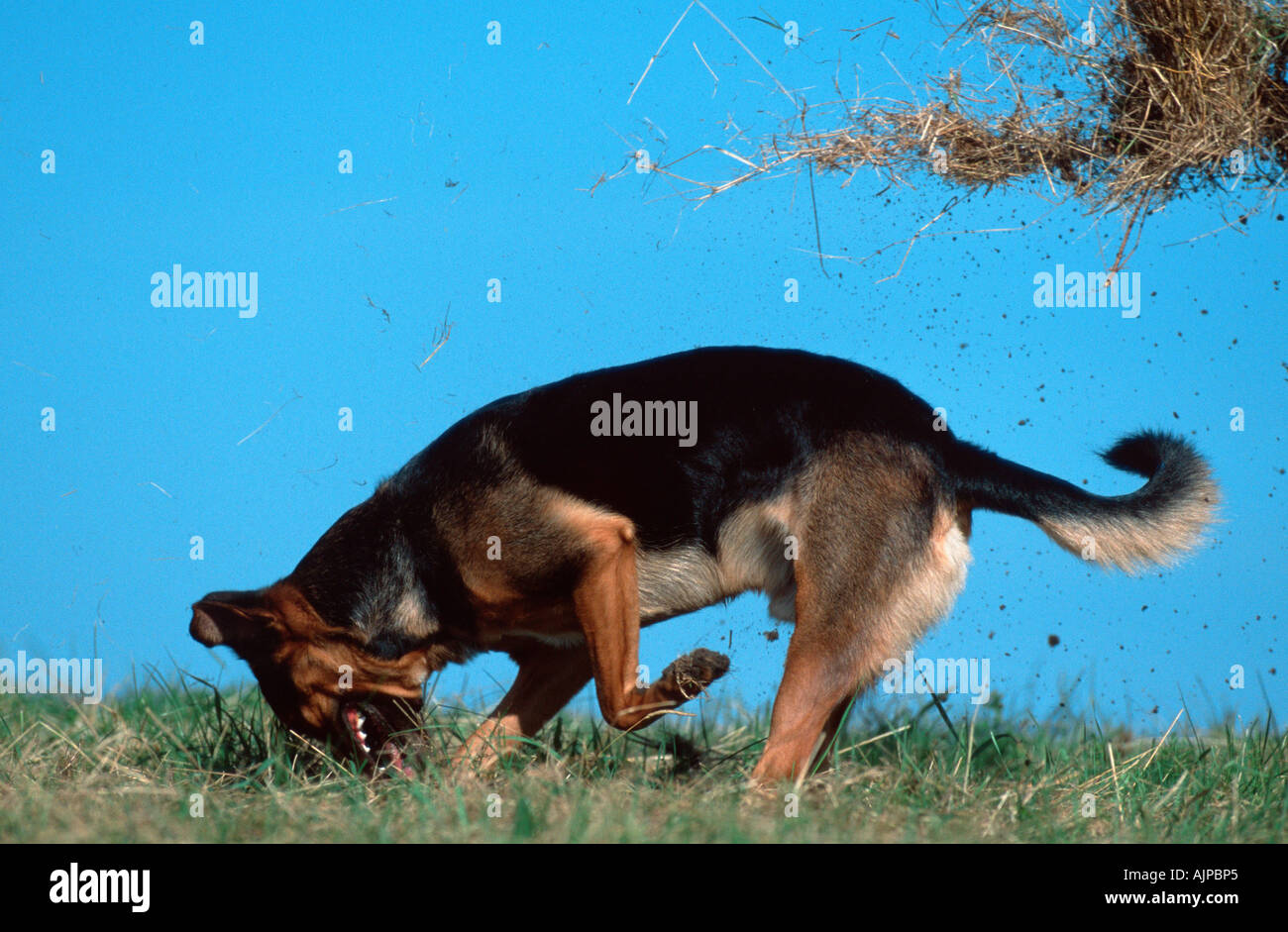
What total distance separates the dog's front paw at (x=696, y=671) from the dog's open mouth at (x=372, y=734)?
1.31 m

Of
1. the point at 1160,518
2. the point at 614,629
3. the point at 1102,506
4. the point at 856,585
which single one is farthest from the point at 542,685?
the point at 1160,518

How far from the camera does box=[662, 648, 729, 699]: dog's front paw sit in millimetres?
4129

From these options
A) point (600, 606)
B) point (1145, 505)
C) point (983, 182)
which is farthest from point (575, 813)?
point (983, 182)

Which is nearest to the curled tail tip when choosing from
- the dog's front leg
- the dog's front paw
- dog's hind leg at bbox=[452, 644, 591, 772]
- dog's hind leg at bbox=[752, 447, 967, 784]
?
dog's hind leg at bbox=[752, 447, 967, 784]

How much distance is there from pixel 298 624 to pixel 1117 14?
5189 millimetres

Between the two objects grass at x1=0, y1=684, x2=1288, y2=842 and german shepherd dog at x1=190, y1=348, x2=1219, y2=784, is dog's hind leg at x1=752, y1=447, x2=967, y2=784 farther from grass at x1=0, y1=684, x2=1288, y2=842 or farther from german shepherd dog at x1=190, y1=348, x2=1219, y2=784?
grass at x1=0, y1=684, x2=1288, y2=842

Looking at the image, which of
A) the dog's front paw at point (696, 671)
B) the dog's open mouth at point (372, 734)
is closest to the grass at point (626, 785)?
the dog's open mouth at point (372, 734)

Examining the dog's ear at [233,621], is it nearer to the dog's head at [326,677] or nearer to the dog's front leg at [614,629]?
the dog's head at [326,677]

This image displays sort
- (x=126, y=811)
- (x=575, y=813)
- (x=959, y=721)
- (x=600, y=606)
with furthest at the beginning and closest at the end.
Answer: (x=959, y=721), (x=600, y=606), (x=126, y=811), (x=575, y=813)

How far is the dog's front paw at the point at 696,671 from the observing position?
4129 millimetres

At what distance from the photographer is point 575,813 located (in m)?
3.45

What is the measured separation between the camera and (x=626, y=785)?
13.3 feet

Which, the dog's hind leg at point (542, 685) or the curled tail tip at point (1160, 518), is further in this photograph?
the dog's hind leg at point (542, 685)
